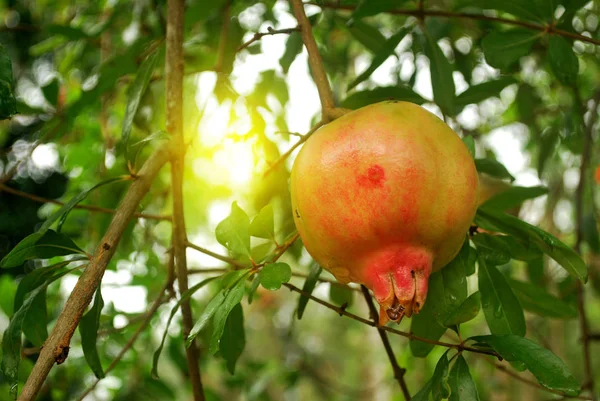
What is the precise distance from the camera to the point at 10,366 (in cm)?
76

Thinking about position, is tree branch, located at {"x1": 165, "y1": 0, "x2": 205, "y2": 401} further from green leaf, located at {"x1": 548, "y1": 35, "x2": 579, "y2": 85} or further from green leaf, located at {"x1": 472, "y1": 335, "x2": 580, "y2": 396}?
green leaf, located at {"x1": 548, "y1": 35, "x2": 579, "y2": 85}

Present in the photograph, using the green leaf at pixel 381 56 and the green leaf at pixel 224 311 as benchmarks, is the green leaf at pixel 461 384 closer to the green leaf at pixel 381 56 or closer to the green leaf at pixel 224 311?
the green leaf at pixel 224 311

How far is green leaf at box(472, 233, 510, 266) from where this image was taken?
944 millimetres

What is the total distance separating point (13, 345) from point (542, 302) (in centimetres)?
88

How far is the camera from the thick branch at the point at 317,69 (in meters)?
0.82

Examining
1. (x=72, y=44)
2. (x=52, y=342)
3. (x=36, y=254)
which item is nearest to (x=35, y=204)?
(x=72, y=44)

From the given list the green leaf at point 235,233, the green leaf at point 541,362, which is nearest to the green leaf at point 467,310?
the green leaf at point 541,362

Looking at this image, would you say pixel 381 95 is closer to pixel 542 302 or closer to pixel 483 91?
pixel 483 91

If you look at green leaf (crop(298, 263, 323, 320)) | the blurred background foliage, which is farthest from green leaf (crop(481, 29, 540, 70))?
green leaf (crop(298, 263, 323, 320))

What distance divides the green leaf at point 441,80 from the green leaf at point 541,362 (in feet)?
1.63

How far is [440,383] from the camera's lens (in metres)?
0.77

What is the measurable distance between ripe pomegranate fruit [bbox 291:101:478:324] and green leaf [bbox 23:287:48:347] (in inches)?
16.8

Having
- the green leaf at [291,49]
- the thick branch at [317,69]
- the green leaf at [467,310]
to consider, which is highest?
the thick branch at [317,69]

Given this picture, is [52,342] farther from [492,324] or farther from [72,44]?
[72,44]
